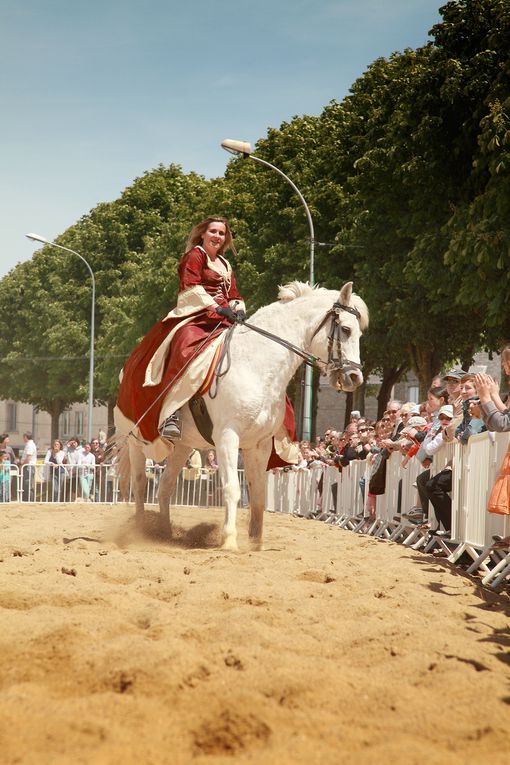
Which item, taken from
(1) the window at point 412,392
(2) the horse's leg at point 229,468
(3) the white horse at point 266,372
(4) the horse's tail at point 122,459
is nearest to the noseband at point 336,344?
(3) the white horse at point 266,372

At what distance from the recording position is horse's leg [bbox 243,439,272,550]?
10.5 metres

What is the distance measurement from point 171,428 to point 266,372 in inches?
45.7

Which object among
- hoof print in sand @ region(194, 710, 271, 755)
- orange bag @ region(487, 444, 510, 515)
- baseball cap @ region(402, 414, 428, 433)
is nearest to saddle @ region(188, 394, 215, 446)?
orange bag @ region(487, 444, 510, 515)

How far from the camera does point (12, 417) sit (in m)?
104

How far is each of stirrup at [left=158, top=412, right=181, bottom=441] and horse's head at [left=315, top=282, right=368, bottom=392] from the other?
1577 millimetres

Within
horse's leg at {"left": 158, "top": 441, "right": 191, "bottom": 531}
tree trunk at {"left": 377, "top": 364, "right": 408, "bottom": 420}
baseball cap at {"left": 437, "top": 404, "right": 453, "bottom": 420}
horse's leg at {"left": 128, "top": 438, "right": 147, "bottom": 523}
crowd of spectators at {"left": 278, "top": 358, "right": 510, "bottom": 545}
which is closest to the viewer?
crowd of spectators at {"left": 278, "top": 358, "right": 510, "bottom": 545}

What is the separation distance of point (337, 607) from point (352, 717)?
2283 mm

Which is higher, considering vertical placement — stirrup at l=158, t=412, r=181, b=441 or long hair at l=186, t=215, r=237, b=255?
long hair at l=186, t=215, r=237, b=255

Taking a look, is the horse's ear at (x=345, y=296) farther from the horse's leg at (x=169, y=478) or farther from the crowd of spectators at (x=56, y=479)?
the crowd of spectators at (x=56, y=479)

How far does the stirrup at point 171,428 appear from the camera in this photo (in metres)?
10.4

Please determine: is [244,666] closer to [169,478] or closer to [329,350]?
[329,350]

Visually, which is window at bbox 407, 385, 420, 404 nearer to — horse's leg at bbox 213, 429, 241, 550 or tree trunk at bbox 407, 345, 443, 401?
tree trunk at bbox 407, 345, 443, 401

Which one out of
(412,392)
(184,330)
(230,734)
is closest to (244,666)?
(230,734)

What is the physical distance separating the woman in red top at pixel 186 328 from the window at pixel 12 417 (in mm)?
94301
